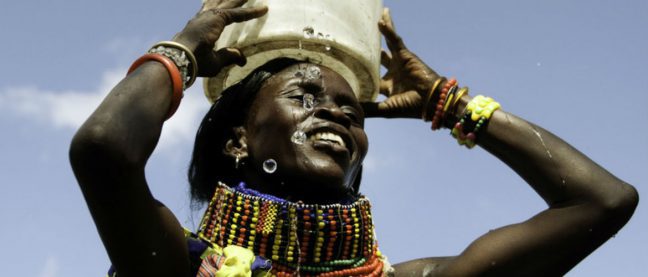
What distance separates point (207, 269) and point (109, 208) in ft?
1.81

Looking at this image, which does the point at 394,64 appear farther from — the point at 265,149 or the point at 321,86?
the point at 265,149

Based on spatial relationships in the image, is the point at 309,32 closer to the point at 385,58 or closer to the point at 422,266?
→ the point at 385,58

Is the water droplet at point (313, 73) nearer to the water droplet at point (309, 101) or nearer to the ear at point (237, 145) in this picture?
the water droplet at point (309, 101)

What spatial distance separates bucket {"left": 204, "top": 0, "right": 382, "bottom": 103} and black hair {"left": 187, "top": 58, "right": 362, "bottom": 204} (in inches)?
3.0

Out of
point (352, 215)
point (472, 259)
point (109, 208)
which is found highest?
point (109, 208)

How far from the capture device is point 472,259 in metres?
4.31

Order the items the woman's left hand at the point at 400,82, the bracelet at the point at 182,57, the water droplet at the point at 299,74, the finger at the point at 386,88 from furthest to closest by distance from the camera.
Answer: the finger at the point at 386,88 < the woman's left hand at the point at 400,82 < the water droplet at the point at 299,74 < the bracelet at the point at 182,57

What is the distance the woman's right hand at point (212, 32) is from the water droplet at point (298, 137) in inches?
19.0

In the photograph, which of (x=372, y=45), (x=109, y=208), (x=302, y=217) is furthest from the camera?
(x=372, y=45)

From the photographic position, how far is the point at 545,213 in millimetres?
4383

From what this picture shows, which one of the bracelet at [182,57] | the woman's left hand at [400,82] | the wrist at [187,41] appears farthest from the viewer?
the woman's left hand at [400,82]

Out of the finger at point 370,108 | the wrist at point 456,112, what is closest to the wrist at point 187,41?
the finger at point 370,108

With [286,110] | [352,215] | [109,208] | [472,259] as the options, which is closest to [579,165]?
[472,259]

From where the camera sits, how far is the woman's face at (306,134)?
4.33 m
